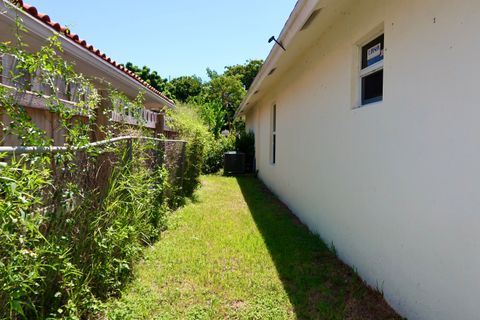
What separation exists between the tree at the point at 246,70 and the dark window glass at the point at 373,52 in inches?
1640

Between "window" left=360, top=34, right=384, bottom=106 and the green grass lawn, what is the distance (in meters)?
1.95

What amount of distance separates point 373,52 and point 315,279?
2497mm

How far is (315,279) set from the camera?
3623mm

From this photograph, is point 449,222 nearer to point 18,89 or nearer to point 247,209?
point 18,89

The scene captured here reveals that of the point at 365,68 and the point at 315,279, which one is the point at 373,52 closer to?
the point at 365,68

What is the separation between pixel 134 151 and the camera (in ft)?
12.9

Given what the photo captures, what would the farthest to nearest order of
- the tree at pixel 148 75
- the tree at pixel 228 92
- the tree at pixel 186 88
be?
the tree at pixel 186 88 → the tree at pixel 228 92 → the tree at pixel 148 75

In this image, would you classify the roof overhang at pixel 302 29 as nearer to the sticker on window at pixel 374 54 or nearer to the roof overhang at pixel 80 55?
the sticker on window at pixel 374 54

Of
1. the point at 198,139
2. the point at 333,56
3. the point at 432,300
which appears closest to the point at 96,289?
the point at 432,300

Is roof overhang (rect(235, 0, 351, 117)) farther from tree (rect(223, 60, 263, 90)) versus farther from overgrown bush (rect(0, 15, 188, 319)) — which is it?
tree (rect(223, 60, 263, 90))

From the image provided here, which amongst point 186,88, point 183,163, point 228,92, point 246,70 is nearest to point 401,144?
point 183,163

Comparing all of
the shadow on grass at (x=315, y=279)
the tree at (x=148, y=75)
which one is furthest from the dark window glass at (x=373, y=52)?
the tree at (x=148, y=75)

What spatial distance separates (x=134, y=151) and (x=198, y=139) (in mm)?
4867

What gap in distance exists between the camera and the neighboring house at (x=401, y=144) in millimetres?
2137
